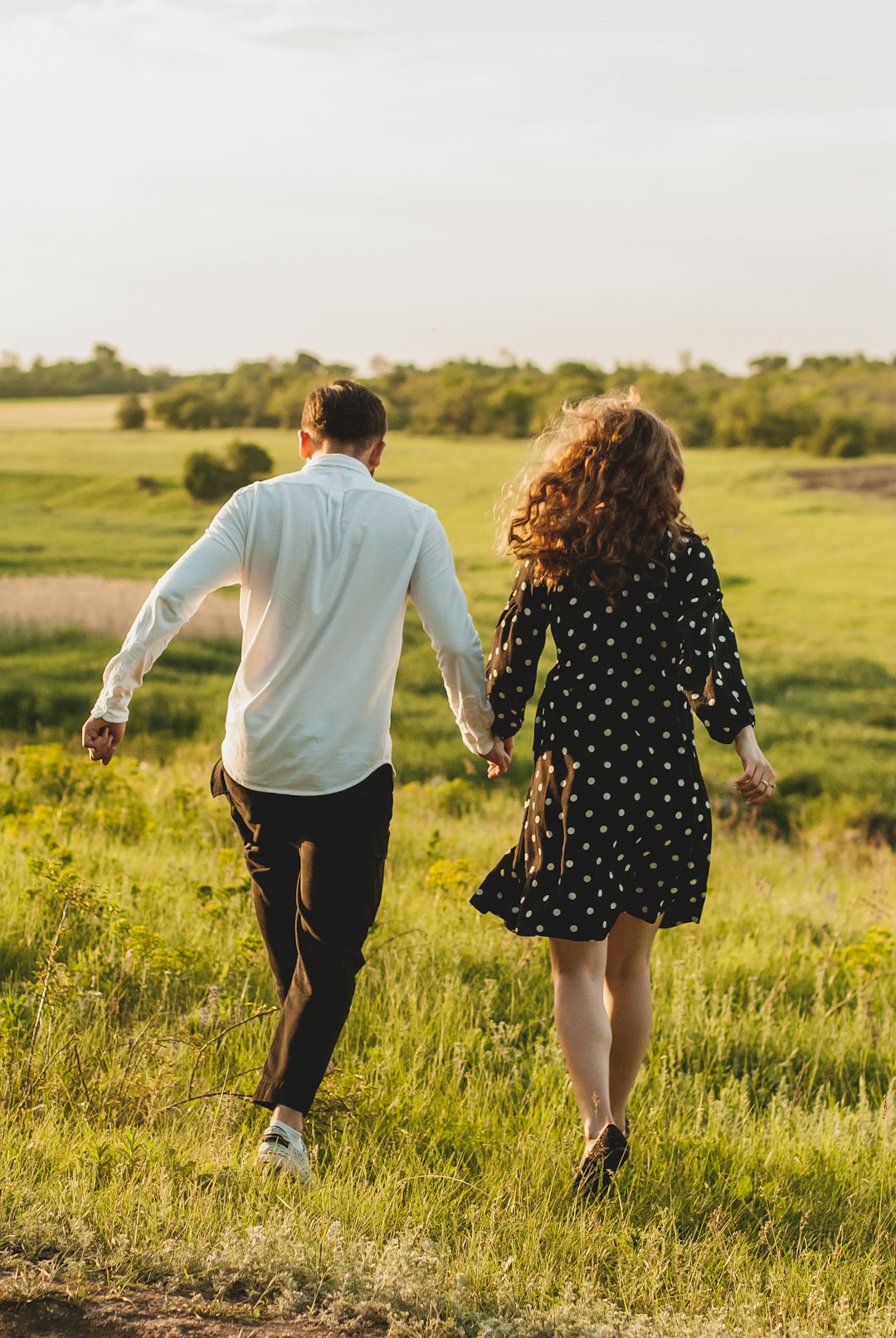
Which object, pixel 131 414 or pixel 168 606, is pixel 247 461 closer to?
pixel 131 414

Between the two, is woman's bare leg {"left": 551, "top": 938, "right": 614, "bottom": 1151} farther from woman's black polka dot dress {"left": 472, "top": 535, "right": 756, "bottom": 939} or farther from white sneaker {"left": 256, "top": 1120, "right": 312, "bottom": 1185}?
white sneaker {"left": 256, "top": 1120, "right": 312, "bottom": 1185}

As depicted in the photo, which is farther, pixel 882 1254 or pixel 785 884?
pixel 785 884

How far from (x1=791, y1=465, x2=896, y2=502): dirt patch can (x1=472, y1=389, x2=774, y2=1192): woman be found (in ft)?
56.1

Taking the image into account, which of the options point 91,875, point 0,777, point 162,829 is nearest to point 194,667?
point 0,777

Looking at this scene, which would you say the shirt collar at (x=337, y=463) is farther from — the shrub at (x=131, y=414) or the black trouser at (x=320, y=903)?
the shrub at (x=131, y=414)

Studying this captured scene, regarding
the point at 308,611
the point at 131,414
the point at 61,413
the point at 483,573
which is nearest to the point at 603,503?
the point at 308,611

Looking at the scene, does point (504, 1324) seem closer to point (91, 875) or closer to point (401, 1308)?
point (401, 1308)

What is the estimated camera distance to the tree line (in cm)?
1738

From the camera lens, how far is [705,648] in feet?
9.57

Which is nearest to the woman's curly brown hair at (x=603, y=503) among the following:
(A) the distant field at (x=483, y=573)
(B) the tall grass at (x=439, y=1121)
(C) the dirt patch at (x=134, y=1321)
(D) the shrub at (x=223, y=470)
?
(B) the tall grass at (x=439, y=1121)

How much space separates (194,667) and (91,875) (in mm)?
8229

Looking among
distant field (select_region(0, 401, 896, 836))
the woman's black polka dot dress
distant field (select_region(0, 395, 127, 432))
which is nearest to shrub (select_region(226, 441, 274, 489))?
distant field (select_region(0, 401, 896, 836))

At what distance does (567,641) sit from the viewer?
288cm

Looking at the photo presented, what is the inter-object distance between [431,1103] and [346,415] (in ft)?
5.89
